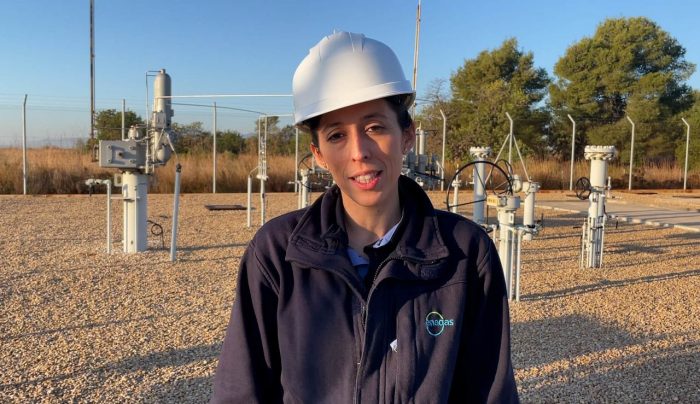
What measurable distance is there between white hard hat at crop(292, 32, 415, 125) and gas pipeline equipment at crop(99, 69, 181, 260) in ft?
22.7

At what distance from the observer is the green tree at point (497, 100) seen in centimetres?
2542

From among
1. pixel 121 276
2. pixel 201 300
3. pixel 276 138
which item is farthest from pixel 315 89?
pixel 276 138

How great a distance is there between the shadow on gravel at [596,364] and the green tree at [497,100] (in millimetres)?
20550

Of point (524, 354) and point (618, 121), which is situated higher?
point (618, 121)

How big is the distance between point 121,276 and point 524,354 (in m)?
4.48

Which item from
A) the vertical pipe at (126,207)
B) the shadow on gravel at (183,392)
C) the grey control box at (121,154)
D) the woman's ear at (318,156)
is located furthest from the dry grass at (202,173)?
the woman's ear at (318,156)

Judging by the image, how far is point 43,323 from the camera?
5008mm

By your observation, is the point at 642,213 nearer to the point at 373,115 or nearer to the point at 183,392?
the point at 183,392

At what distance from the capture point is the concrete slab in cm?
1219

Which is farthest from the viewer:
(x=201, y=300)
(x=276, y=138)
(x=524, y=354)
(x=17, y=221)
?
(x=276, y=138)

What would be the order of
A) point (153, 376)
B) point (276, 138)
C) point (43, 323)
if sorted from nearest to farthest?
1. point (153, 376)
2. point (43, 323)
3. point (276, 138)

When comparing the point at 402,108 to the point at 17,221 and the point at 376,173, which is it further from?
the point at 17,221

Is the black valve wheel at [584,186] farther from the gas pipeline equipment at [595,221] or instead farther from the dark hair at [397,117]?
the dark hair at [397,117]

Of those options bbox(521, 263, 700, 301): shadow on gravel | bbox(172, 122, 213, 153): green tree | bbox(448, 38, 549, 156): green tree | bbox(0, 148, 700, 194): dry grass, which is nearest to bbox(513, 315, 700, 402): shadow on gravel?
bbox(521, 263, 700, 301): shadow on gravel
